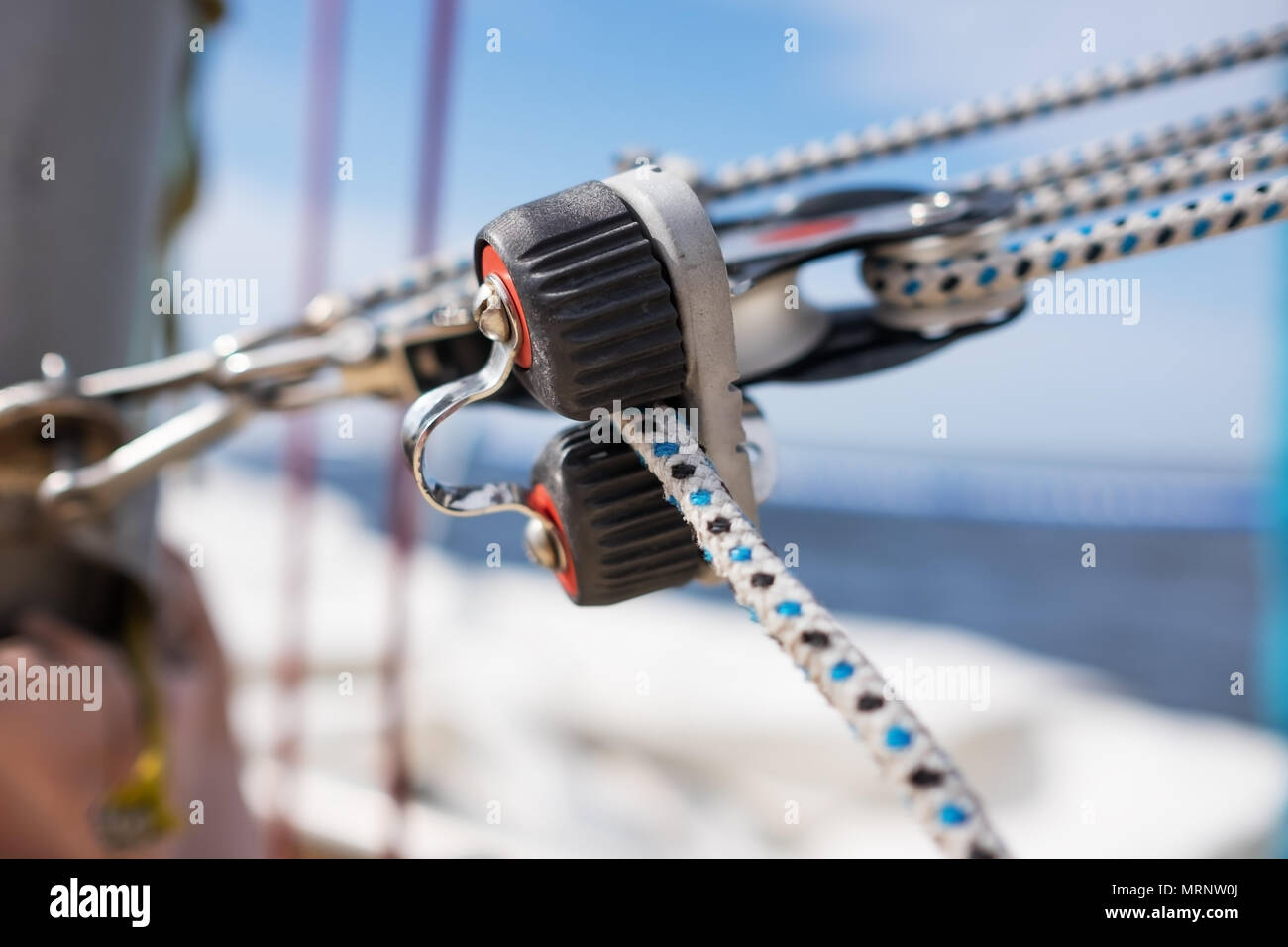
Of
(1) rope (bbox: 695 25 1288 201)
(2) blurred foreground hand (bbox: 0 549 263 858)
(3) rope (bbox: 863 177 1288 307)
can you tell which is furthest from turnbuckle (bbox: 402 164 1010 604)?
(2) blurred foreground hand (bbox: 0 549 263 858)

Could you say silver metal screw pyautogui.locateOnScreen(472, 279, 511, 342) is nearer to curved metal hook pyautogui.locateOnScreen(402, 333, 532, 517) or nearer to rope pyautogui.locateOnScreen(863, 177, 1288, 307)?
curved metal hook pyautogui.locateOnScreen(402, 333, 532, 517)

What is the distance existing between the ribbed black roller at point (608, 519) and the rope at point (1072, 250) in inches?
6.1

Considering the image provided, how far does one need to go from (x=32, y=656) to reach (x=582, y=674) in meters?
2.20

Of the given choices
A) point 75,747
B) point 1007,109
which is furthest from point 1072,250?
point 75,747

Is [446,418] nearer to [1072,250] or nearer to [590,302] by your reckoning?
[590,302]

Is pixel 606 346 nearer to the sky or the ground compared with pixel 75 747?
nearer to the sky

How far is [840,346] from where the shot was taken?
18.0 inches

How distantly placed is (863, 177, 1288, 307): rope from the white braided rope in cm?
16

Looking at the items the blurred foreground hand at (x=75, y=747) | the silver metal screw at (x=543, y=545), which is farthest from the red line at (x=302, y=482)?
the silver metal screw at (x=543, y=545)

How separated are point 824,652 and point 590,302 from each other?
0.39 ft

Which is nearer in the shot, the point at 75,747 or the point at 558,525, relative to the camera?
the point at 558,525

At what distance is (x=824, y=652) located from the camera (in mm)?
283

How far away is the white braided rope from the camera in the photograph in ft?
0.87

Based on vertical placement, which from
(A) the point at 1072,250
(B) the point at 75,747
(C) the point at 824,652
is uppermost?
(A) the point at 1072,250
